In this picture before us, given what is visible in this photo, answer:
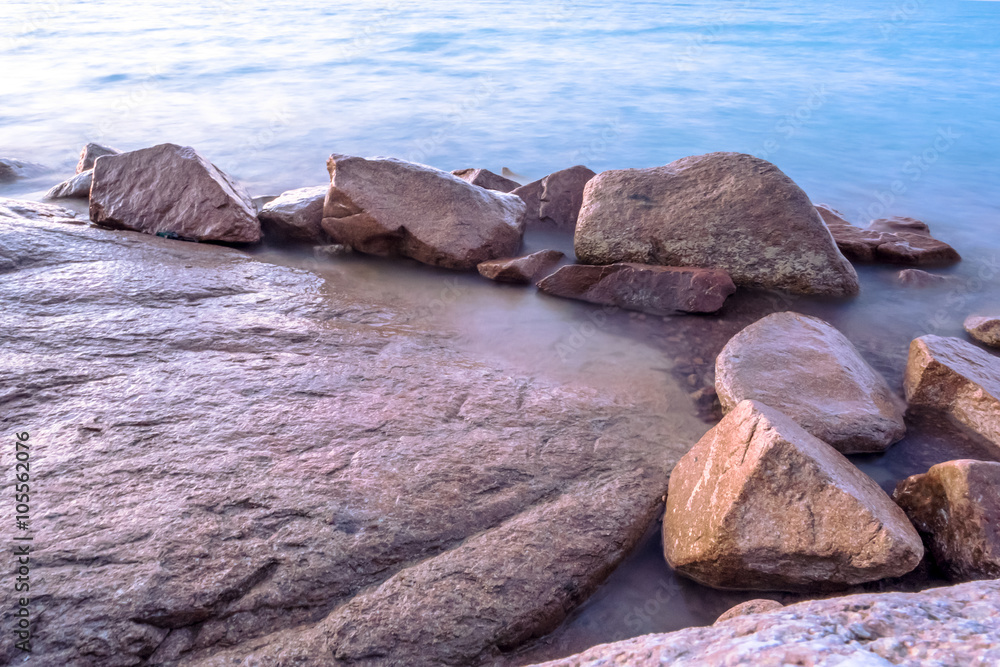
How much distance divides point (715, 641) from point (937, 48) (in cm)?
1940

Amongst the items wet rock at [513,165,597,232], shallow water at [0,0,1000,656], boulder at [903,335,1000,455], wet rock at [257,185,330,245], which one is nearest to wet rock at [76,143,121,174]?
shallow water at [0,0,1000,656]

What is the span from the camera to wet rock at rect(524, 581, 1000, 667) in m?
1.01

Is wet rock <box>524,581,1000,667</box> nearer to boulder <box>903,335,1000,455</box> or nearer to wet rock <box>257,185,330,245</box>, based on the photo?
boulder <box>903,335,1000,455</box>

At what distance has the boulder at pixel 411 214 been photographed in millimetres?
4395

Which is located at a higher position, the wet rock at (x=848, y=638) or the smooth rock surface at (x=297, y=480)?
the wet rock at (x=848, y=638)

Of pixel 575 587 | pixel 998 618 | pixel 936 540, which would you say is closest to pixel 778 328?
pixel 936 540

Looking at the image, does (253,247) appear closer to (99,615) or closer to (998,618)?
(99,615)

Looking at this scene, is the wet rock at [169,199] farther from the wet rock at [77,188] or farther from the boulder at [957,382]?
the boulder at [957,382]

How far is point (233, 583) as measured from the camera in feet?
6.08

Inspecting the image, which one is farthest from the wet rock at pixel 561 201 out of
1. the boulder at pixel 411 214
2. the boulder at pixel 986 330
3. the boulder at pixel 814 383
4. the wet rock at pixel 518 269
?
the boulder at pixel 986 330

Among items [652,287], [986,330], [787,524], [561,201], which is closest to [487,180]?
[561,201]

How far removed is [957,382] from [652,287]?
166 cm

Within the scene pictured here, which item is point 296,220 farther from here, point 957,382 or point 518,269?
point 957,382

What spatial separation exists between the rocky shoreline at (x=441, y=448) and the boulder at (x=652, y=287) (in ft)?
0.06
